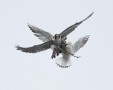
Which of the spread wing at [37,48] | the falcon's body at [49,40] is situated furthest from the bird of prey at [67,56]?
the spread wing at [37,48]

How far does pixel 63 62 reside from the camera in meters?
15.0

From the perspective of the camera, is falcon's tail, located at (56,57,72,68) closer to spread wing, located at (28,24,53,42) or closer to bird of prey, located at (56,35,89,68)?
bird of prey, located at (56,35,89,68)

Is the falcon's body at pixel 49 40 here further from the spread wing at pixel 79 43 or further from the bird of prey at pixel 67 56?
the spread wing at pixel 79 43

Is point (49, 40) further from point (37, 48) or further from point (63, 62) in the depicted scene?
point (63, 62)

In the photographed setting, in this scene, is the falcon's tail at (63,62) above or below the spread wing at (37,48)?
below

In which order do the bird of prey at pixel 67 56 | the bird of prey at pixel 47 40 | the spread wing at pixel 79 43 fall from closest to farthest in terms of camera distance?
the bird of prey at pixel 47 40 → the bird of prey at pixel 67 56 → the spread wing at pixel 79 43

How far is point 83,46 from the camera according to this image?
612 inches

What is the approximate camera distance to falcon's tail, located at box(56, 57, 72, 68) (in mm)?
14922

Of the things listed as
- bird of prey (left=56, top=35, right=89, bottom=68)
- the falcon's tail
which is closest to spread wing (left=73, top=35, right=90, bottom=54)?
bird of prey (left=56, top=35, right=89, bottom=68)

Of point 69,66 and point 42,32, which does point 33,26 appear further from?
point 69,66

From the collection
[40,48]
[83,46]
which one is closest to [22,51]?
[40,48]

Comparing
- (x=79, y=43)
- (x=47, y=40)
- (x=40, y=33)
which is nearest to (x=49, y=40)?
(x=47, y=40)

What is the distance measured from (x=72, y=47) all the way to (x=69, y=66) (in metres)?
0.44

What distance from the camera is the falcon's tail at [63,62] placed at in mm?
14922
